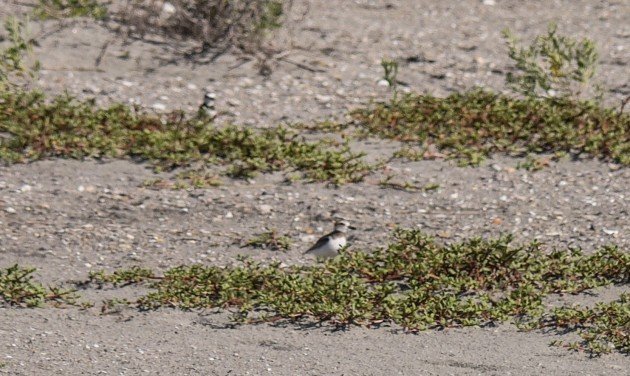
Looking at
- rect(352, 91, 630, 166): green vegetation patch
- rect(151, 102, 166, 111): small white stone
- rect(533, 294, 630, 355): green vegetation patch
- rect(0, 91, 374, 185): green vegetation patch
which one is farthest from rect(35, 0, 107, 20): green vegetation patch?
rect(533, 294, 630, 355): green vegetation patch

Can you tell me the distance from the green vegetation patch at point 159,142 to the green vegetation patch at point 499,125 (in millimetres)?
636

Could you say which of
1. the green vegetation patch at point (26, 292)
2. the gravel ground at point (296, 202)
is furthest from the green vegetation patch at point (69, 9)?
the green vegetation patch at point (26, 292)

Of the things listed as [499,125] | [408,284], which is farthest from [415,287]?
[499,125]

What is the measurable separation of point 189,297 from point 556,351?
1797 millimetres

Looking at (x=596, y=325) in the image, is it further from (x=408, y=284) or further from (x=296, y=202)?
(x=296, y=202)

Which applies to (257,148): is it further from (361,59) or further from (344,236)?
(361,59)

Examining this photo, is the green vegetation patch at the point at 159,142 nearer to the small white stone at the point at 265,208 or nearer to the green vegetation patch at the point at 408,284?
the small white stone at the point at 265,208

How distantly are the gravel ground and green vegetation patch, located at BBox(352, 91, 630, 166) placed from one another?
23 cm

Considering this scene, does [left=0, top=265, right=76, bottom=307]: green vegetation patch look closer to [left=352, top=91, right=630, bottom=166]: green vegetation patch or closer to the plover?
the plover

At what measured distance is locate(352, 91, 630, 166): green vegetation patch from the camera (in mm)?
8609

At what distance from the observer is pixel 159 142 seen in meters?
8.44

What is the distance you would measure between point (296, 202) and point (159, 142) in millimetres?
1243

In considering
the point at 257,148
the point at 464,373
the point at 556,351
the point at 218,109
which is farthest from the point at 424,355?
the point at 218,109

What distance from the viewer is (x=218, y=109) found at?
370 inches
